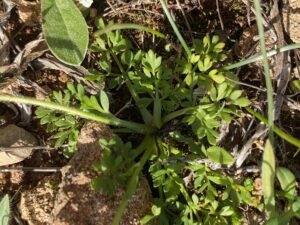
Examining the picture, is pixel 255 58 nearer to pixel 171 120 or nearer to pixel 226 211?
pixel 171 120

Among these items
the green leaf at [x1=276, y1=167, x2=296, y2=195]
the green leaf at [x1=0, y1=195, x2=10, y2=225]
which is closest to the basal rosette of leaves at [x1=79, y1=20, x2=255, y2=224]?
the green leaf at [x1=276, y1=167, x2=296, y2=195]

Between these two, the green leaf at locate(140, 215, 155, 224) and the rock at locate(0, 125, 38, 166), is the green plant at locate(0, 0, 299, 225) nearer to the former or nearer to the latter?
the green leaf at locate(140, 215, 155, 224)

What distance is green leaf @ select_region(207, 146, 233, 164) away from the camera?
1.99 metres

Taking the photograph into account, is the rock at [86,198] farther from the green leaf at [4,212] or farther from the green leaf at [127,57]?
the green leaf at [127,57]

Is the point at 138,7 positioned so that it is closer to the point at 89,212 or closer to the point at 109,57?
the point at 109,57

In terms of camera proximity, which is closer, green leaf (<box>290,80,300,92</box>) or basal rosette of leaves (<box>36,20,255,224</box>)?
basal rosette of leaves (<box>36,20,255,224</box>)

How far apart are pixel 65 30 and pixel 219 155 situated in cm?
85

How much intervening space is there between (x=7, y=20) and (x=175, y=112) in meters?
0.92

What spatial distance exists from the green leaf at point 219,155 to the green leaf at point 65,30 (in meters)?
0.66

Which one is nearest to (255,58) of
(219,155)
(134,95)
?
(219,155)

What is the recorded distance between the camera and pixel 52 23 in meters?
2.14

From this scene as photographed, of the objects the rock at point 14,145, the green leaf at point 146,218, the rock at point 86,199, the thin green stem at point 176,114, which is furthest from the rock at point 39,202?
the thin green stem at point 176,114

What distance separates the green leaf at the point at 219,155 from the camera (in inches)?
78.4

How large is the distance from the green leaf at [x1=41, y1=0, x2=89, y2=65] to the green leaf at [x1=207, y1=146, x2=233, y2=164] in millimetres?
665
